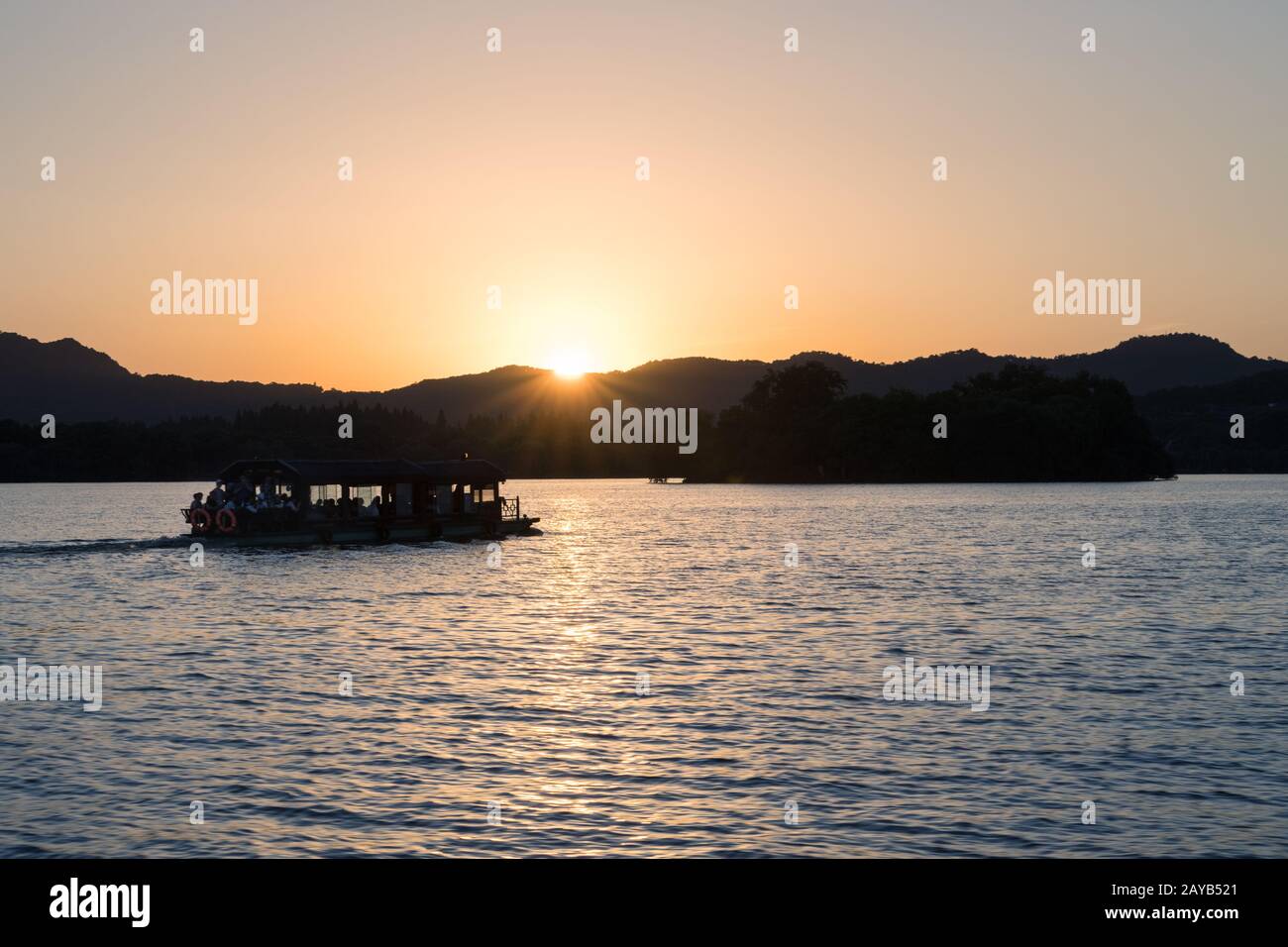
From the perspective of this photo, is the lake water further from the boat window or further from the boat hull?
the boat window

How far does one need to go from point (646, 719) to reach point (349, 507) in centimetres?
6845

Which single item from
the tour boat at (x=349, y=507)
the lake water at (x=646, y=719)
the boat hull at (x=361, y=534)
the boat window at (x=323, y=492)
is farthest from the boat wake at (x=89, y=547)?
the boat window at (x=323, y=492)

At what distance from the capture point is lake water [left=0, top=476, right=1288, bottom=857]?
18.9 m

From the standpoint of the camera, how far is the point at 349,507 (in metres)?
92.6

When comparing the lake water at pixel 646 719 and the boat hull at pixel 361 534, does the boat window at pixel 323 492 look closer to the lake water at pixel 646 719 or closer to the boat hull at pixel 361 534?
the boat hull at pixel 361 534

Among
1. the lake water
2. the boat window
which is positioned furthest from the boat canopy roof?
the lake water

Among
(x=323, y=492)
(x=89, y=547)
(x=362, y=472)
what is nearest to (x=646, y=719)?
(x=89, y=547)

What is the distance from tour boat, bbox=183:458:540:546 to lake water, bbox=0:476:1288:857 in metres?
15.5

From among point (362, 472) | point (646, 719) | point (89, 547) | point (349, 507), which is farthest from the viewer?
point (349, 507)

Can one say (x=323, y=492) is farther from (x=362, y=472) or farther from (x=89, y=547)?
(x=89, y=547)

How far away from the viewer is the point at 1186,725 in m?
27.5
